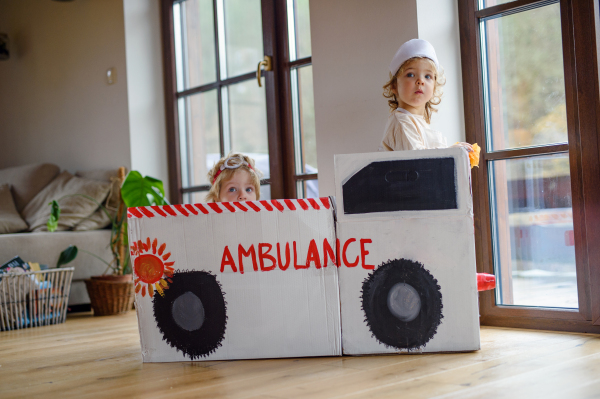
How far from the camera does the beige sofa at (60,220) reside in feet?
9.24

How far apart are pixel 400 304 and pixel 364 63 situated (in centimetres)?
98

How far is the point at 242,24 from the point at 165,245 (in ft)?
5.59

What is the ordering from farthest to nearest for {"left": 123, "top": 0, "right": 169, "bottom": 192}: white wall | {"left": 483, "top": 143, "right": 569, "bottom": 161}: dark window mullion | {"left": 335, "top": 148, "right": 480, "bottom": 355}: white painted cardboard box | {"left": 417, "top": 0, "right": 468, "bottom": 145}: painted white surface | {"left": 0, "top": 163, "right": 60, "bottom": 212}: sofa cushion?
{"left": 0, "top": 163, "right": 60, "bottom": 212}: sofa cushion < {"left": 123, "top": 0, "right": 169, "bottom": 192}: white wall < {"left": 417, "top": 0, "right": 468, "bottom": 145}: painted white surface < {"left": 483, "top": 143, "right": 569, "bottom": 161}: dark window mullion < {"left": 335, "top": 148, "right": 480, "bottom": 355}: white painted cardboard box

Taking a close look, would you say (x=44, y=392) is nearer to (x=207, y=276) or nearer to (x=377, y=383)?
(x=207, y=276)

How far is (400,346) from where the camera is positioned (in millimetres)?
1444

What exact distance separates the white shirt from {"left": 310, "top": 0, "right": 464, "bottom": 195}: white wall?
23cm

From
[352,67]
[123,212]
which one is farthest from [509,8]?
[123,212]

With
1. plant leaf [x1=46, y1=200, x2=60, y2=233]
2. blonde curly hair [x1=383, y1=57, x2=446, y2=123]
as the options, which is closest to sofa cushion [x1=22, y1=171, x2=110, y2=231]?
plant leaf [x1=46, y1=200, x2=60, y2=233]

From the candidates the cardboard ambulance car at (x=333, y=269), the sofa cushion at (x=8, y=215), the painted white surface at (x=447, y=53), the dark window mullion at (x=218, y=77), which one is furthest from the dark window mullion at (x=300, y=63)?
the sofa cushion at (x=8, y=215)

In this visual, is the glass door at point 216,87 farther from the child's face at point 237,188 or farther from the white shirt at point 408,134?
the white shirt at point 408,134

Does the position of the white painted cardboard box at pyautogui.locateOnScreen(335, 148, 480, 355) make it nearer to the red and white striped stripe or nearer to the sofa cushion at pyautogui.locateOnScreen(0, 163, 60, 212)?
the red and white striped stripe

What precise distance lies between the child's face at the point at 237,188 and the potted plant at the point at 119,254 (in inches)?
29.9

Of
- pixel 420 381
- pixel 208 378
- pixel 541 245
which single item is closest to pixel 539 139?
pixel 541 245

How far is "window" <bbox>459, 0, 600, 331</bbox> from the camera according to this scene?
1.71 m
